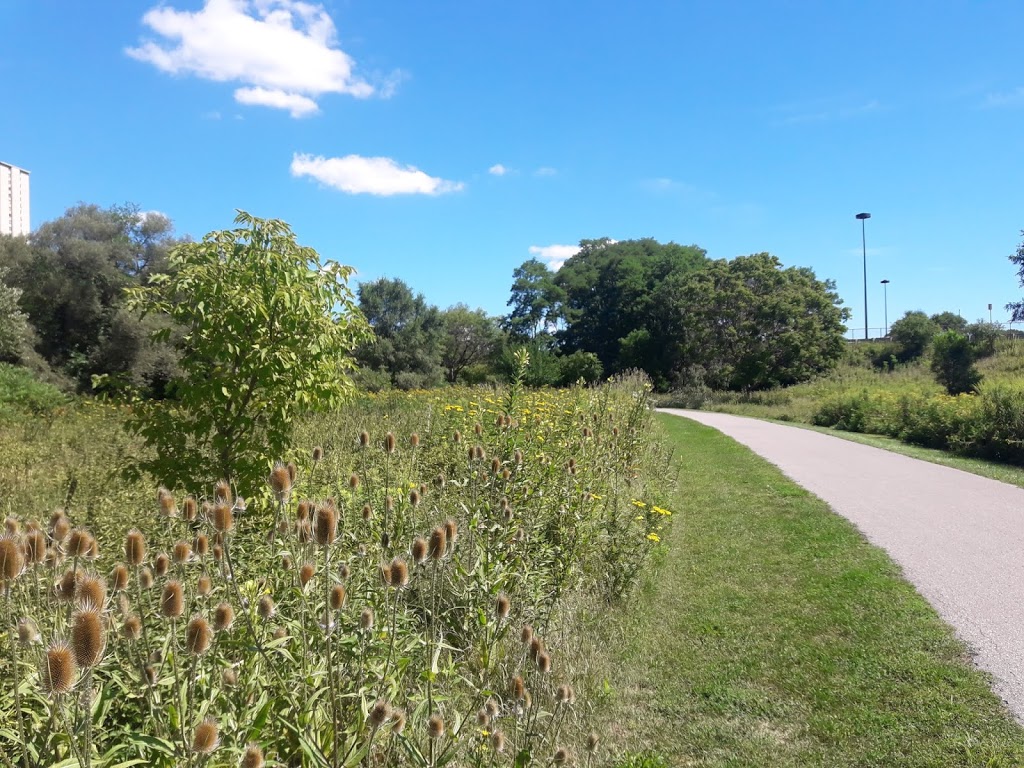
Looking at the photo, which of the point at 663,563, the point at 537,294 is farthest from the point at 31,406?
the point at 537,294

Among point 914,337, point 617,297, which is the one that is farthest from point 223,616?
point 617,297

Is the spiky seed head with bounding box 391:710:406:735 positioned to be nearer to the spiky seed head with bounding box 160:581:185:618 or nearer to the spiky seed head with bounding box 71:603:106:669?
the spiky seed head with bounding box 160:581:185:618

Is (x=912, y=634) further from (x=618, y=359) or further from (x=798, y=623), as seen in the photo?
(x=618, y=359)

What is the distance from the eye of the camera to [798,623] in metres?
4.70

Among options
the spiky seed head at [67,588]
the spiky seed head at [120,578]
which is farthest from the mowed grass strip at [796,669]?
the spiky seed head at [67,588]

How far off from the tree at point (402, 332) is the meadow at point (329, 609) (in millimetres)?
34035

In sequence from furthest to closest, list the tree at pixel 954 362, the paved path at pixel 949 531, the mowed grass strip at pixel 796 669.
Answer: the tree at pixel 954 362 → the paved path at pixel 949 531 → the mowed grass strip at pixel 796 669

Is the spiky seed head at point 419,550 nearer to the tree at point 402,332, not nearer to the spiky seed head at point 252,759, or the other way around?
the spiky seed head at point 252,759

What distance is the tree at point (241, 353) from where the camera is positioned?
436 centimetres

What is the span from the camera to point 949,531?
6.73 m

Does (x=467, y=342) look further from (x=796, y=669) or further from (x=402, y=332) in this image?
(x=796, y=669)

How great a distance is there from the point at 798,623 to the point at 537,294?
1941 inches

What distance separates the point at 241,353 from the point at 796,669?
4.18m

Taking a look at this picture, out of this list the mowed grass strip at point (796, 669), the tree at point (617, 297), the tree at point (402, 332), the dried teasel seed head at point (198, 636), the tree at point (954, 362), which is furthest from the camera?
the tree at point (617, 297)
